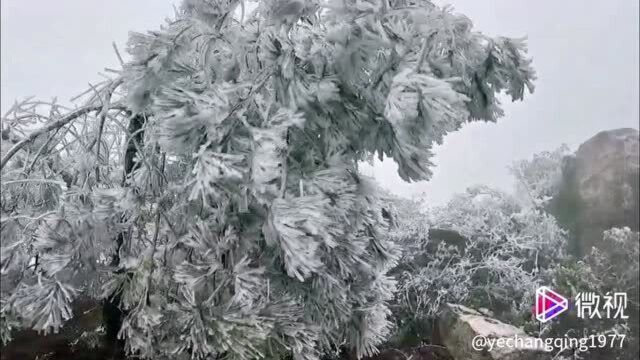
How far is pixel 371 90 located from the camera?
4652 millimetres

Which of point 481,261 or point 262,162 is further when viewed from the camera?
point 481,261

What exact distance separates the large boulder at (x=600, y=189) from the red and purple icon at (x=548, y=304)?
2139 millimetres

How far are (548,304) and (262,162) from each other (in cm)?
845

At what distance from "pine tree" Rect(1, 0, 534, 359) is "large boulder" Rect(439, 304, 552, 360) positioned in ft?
14.7

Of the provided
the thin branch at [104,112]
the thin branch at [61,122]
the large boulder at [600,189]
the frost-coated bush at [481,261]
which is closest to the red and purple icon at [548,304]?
the frost-coated bush at [481,261]

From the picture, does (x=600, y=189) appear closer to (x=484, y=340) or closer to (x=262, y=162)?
(x=484, y=340)

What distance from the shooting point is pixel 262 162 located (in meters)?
3.88

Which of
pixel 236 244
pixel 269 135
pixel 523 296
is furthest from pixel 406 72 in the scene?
→ pixel 523 296

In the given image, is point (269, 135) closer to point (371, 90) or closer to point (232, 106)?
point (232, 106)

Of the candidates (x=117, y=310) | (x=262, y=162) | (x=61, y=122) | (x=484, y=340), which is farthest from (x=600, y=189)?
(x=61, y=122)

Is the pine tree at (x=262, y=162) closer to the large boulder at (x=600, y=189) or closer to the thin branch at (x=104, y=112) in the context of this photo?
the thin branch at (x=104, y=112)

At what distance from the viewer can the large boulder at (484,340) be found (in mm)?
8891

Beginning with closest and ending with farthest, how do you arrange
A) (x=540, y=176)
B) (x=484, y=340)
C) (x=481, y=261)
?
(x=484, y=340) → (x=481, y=261) → (x=540, y=176)

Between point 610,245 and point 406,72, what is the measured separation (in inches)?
372
